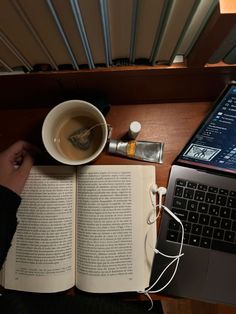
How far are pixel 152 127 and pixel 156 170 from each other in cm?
11

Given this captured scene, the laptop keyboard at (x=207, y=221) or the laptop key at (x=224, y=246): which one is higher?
the laptop keyboard at (x=207, y=221)

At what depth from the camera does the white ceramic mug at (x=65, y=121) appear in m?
0.56

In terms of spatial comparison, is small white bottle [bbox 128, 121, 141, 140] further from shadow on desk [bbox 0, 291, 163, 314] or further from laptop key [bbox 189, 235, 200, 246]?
shadow on desk [bbox 0, 291, 163, 314]

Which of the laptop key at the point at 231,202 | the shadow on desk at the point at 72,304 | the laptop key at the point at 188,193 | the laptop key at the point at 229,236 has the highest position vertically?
the laptop key at the point at 188,193

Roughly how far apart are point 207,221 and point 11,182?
0.45 metres

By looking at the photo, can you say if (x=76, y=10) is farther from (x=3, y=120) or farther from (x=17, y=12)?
(x=3, y=120)

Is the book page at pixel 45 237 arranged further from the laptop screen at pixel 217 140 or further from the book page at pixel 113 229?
the laptop screen at pixel 217 140

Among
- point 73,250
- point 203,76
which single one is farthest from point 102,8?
point 73,250

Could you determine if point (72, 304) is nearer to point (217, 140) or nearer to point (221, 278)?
point (221, 278)

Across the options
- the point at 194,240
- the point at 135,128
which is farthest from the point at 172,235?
the point at 135,128

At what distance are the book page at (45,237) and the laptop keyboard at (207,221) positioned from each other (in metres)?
0.24

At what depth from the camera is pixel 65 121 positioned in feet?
2.03

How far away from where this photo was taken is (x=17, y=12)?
1.25 ft

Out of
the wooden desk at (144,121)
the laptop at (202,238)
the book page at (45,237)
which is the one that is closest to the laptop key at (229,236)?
the laptop at (202,238)
